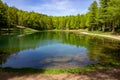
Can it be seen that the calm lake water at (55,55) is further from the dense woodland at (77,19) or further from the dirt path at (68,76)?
the dense woodland at (77,19)

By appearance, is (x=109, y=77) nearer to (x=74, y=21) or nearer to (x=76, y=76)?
(x=76, y=76)

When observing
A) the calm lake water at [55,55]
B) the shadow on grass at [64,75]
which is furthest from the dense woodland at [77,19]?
the shadow on grass at [64,75]

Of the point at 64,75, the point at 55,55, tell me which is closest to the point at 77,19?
the point at 55,55

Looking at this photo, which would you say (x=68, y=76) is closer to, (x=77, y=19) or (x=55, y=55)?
(x=55, y=55)

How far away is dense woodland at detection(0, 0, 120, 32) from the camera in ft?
191

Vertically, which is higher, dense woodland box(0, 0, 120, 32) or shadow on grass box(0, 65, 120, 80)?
dense woodland box(0, 0, 120, 32)

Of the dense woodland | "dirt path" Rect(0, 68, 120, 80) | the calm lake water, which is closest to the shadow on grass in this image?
"dirt path" Rect(0, 68, 120, 80)

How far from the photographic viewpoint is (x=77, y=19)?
4956 inches

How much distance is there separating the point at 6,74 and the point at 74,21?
11756cm

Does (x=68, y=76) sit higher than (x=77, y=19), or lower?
lower

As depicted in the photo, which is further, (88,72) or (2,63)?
(2,63)

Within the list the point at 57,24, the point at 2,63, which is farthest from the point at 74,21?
the point at 2,63

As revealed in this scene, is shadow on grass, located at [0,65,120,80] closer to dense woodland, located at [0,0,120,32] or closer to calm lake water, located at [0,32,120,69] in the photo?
calm lake water, located at [0,32,120,69]

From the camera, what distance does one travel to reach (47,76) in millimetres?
12062
